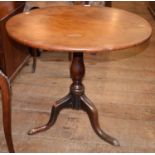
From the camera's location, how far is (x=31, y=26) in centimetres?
147

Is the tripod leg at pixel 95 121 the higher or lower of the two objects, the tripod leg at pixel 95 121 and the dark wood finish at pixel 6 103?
the lower

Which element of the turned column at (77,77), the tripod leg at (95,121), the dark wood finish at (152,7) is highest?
the turned column at (77,77)

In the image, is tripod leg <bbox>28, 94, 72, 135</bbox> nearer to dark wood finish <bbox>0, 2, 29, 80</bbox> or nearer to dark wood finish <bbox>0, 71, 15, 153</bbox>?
dark wood finish <bbox>0, 71, 15, 153</bbox>

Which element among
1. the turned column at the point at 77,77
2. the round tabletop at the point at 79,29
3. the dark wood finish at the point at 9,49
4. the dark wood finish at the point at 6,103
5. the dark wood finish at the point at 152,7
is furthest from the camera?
the dark wood finish at the point at 152,7

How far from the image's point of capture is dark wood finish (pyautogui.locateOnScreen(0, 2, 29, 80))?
2090 mm

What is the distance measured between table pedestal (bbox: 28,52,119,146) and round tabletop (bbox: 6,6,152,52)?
0.24 m

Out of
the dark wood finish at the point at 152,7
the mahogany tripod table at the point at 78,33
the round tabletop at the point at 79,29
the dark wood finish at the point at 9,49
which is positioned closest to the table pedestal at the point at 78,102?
the mahogany tripod table at the point at 78,33

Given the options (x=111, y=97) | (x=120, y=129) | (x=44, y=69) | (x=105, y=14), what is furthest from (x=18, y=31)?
(x=44, y=69)

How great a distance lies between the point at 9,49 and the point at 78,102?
2.68ft

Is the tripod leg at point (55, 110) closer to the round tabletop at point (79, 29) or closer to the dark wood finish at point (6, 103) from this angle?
the dark wood finish at point (6, 103)

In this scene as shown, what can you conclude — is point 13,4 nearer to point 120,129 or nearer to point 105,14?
point 105,14

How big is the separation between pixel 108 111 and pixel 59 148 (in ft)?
1.77

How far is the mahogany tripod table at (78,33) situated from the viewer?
125 centimetres

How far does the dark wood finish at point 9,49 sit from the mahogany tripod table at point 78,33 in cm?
47
